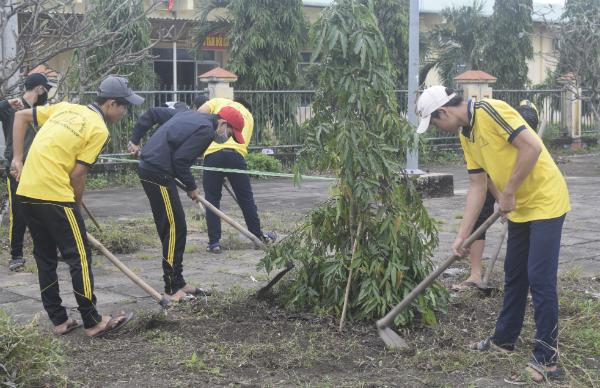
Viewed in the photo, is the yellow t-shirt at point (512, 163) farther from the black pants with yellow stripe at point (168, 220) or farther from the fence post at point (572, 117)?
the fence post at point (572, 117)

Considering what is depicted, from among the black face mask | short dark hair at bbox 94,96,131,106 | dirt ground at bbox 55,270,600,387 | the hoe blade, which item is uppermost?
the black face mask

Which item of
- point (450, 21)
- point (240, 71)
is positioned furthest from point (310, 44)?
point (450, 21)

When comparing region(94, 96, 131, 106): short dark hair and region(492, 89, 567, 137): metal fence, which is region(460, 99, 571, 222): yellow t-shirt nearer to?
region(94, 96, 131, 106): short dark hair

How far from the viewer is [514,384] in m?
3.35

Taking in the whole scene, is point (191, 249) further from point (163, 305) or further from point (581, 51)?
point (581, 51)

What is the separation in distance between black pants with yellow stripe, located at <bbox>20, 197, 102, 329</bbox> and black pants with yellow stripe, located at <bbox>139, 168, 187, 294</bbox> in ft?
2.71

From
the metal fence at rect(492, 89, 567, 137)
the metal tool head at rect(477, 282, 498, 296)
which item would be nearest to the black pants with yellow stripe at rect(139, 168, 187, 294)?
the metal tool head at rect(477, 282, 498, 296)

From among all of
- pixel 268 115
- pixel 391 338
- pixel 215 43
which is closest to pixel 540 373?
pixel 391 338

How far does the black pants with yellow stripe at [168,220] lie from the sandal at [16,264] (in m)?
1.86

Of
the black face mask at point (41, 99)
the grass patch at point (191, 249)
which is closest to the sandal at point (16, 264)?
the black face mask at point (41, 99)

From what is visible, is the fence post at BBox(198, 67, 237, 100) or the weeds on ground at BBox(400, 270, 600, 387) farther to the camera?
the fence post at BBox(198, 67, 237, 100)

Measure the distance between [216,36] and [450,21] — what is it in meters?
8.12

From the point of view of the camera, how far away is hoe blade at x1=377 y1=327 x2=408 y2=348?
389 cm

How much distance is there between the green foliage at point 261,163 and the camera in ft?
44.9
